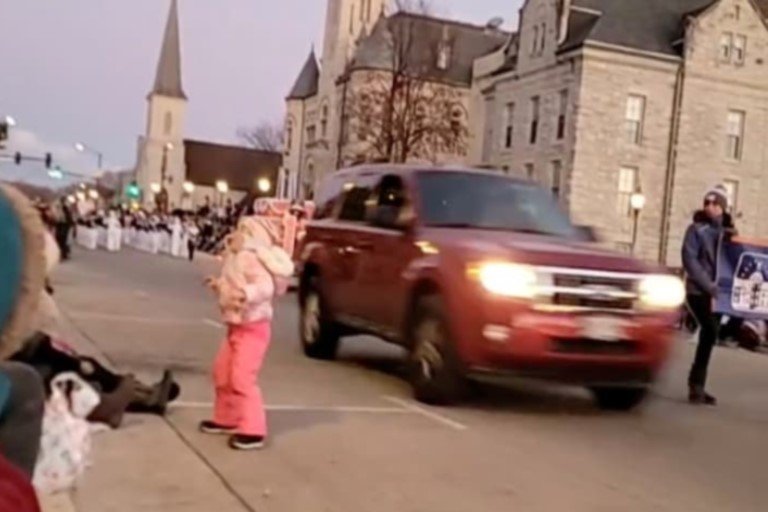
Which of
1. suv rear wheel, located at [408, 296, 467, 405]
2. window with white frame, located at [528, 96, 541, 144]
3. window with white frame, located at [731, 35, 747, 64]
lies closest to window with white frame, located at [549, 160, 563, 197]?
window with white frame, located at [528, 96, 541, 144]

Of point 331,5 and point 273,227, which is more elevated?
point 331,5

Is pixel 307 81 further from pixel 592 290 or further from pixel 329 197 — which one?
pixel 592 290

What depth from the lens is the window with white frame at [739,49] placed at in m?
48.3

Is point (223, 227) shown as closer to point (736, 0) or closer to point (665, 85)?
point (665, 85)

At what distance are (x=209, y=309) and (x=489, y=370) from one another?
395 inches

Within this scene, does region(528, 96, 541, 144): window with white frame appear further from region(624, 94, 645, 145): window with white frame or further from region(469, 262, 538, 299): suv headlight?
region(469, 262, 538, 299): suv headlight

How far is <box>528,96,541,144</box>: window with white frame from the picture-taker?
1915 inches

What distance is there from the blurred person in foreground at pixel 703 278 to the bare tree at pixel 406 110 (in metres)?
30.0

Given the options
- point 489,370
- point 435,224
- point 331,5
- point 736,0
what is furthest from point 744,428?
point 331,5

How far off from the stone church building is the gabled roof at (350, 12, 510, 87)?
2.29ft

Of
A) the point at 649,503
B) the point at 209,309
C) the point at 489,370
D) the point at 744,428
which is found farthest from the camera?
the point at 209,309

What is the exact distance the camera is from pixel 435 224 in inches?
394

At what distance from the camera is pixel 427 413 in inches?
348

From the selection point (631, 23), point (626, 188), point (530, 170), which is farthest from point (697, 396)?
point (631, 23)
